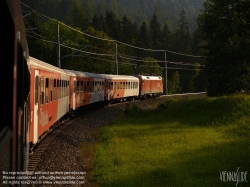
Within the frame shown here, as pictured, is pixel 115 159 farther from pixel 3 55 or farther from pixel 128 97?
pixel 128 97

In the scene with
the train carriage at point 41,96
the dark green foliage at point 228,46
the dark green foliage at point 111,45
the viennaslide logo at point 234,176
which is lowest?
the viennaslide logo at point 234,176

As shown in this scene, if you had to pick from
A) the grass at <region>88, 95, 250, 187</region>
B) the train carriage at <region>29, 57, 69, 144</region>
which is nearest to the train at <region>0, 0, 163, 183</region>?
the train carriage at <region>29, 57, 69, 144</region>

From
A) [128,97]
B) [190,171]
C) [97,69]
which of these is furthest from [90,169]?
[97,69]

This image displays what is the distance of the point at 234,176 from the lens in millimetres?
10203

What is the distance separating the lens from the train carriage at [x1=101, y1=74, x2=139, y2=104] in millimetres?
32444

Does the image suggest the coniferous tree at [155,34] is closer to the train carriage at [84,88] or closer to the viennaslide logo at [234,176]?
the train carriage at [84,88]

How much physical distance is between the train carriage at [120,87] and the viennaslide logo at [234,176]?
21704mm

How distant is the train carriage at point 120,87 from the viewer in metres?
32.4

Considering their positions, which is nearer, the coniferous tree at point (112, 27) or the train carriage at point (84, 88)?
the train carriage at point (84, 88)

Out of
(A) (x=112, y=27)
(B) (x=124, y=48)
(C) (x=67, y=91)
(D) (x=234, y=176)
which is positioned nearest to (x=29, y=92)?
(D) (x=234, y=176)

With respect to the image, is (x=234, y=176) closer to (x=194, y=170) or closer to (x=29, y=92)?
(x=194, y=170)

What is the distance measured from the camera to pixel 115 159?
11594 mm

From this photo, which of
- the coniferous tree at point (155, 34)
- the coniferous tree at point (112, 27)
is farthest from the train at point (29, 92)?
the coniferous tree at point (155, 34)

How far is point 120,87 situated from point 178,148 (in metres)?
22.2
